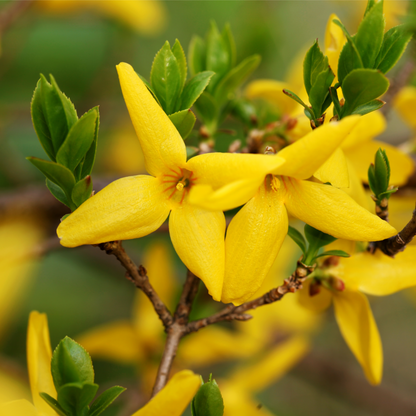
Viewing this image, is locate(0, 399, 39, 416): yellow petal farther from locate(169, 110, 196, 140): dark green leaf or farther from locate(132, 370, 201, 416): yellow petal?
locate(169, 110, 196, 140): dark green leaf

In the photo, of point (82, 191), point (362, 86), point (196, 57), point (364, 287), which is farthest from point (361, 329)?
point (196, 57)

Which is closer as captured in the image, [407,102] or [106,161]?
[407,102]

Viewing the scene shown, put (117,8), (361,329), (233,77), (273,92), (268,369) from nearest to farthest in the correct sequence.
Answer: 1. (361,329)
2. (233,77)
3. (273,92)
4. (268,369)
5. (117,8)

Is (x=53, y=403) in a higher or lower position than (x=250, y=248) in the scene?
lower

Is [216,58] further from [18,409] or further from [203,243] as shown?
[18,409]

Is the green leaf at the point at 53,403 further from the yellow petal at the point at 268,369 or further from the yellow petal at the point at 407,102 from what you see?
the yellow petal at the point at 407,102

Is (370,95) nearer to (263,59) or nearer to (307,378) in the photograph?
(263,59)
